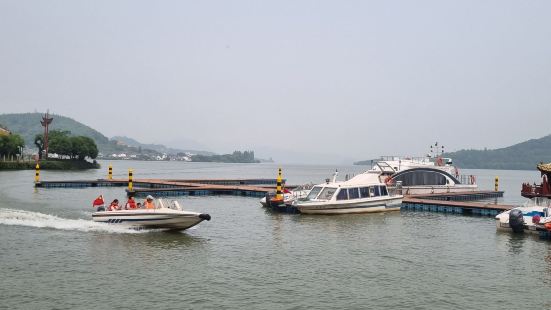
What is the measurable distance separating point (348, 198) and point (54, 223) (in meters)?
21.0

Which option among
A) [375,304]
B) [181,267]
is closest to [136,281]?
[181,267]

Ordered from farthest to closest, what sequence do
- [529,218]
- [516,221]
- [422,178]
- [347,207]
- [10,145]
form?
[10,145]
[422,178]
[347,207]
[529,218]
[516,221]

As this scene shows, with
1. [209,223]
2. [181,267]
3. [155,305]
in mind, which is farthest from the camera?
[209,223]

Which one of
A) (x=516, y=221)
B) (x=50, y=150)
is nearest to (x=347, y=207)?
(x=516, y=221)

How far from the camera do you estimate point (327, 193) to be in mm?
39188

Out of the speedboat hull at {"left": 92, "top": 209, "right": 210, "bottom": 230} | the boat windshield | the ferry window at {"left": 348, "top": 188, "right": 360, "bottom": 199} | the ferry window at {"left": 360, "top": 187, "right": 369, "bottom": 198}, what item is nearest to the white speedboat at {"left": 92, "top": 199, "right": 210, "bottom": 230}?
the speedboat hull at {"left": 92, "top": 209, "right": 210, "bottom": 230}

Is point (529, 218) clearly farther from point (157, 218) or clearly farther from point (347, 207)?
point (157, 218)

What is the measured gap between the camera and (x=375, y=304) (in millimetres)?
16938

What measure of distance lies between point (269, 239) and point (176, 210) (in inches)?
220

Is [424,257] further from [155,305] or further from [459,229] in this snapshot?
[155,305]

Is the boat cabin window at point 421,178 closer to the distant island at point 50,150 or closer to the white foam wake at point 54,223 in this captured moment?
the white foam wake at point 54,223

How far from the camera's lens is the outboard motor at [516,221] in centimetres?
3088

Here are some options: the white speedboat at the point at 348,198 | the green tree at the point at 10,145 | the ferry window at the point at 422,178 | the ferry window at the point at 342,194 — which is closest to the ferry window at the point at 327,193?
the white speedboat at the point at 348,198

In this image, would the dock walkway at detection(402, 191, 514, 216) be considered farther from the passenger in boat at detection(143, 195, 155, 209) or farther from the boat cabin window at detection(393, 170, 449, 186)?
the passenger in boat at detection(143, 195, 155, 209)
